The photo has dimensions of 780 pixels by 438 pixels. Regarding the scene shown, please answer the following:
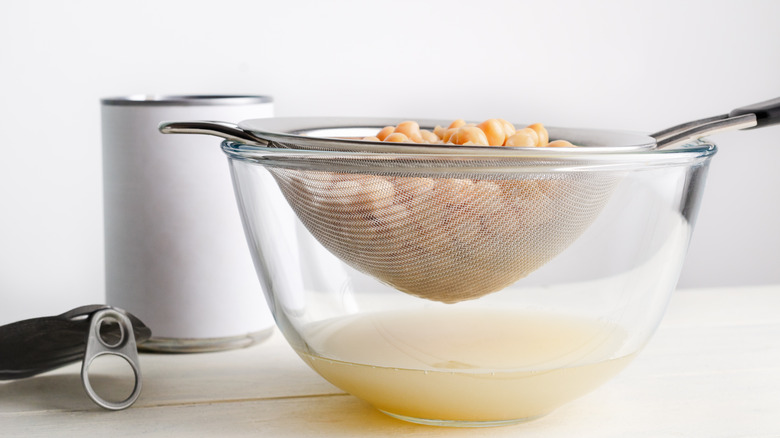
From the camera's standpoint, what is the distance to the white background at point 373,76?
0.95m

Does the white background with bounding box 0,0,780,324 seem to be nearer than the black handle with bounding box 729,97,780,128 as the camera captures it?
No

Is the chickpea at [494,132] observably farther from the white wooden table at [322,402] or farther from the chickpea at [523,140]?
the white wooden table at [322,402]

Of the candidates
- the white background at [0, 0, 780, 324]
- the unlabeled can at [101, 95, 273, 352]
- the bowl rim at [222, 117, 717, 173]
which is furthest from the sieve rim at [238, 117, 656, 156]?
the white background at [0, 0, 780, 324]

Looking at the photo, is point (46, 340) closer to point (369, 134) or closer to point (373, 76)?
point (369, 134)

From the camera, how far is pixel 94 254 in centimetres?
100

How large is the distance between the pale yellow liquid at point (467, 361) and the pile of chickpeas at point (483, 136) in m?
0.12

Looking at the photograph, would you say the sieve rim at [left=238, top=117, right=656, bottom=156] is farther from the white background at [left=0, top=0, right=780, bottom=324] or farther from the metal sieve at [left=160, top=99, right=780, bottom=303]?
the white background at [left=0, top=0, right=780, bottom=324]

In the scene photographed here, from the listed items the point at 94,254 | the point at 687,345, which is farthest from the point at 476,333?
the point at 94,254

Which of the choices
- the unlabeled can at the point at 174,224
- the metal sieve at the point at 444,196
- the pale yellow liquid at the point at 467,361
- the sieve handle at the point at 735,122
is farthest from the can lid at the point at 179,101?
the sieve handle at the point at 735,122

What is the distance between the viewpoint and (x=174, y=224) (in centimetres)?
73

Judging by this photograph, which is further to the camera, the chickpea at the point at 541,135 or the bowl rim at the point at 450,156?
the chickpea at the point at 541,135

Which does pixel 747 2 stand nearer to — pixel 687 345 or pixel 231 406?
pixel 687 345

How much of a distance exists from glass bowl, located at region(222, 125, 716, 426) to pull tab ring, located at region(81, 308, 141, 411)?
122 mm

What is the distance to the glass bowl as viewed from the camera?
516 millimetres
